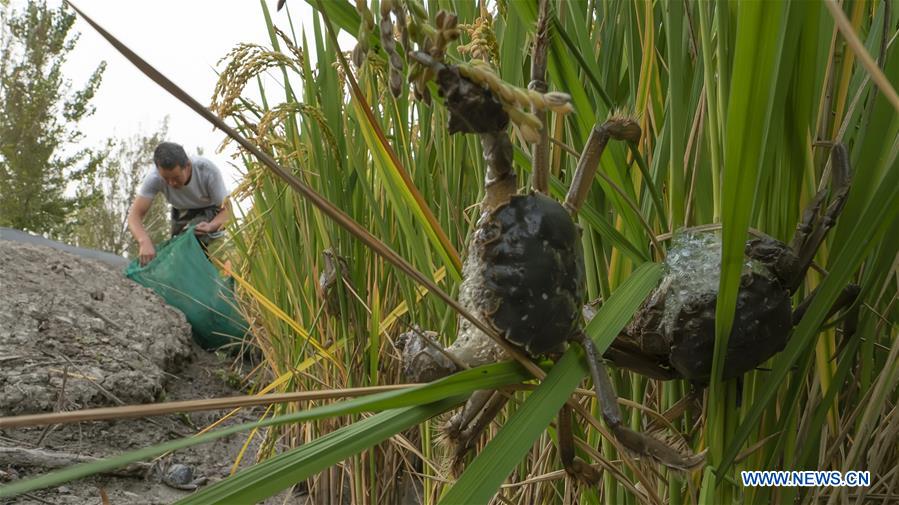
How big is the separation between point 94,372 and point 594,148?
86.0 inches

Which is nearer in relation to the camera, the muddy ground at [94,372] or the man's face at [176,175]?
the muddy ground at [94,372]

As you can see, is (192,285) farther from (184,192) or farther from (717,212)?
(717,212)

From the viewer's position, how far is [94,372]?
2.19 metres

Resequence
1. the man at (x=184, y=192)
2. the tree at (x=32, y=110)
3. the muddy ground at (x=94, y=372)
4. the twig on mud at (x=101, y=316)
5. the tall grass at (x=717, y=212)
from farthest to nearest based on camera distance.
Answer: the tree at (x=32, y=110) < the man at (x=184, y=192) < the twig on mud at (x=101, y=316) < the muddy ground at (x=94, y=372) < the tall grass at (x=717, y=212)

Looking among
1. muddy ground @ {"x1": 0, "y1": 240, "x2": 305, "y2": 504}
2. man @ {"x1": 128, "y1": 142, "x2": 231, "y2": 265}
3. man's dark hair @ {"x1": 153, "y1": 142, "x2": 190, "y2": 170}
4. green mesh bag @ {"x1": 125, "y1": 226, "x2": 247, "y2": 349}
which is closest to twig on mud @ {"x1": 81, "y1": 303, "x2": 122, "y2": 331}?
muddy ground @ {"x1": 0, "y1": 240, "x2": 305, "y2": 504}

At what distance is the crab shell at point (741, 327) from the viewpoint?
1.65ft

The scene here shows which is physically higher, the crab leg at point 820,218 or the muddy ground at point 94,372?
the crab leg at point 820,218

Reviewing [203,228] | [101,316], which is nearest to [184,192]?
[203,228]

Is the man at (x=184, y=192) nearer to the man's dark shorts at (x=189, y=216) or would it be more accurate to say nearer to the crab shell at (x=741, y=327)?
the man's dark shorts at (x=189, y=216)

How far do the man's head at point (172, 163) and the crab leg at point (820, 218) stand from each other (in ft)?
11.3

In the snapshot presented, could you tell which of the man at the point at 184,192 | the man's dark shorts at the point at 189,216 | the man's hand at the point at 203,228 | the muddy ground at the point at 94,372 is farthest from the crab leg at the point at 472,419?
the man's dark shorts at the point at 189,216

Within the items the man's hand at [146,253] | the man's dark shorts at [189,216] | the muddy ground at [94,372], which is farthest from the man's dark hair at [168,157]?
the muddy ground at [94,372]

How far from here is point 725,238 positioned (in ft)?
1.44

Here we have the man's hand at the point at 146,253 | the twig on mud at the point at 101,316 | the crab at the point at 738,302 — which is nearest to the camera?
the crab at the point at 738,302
